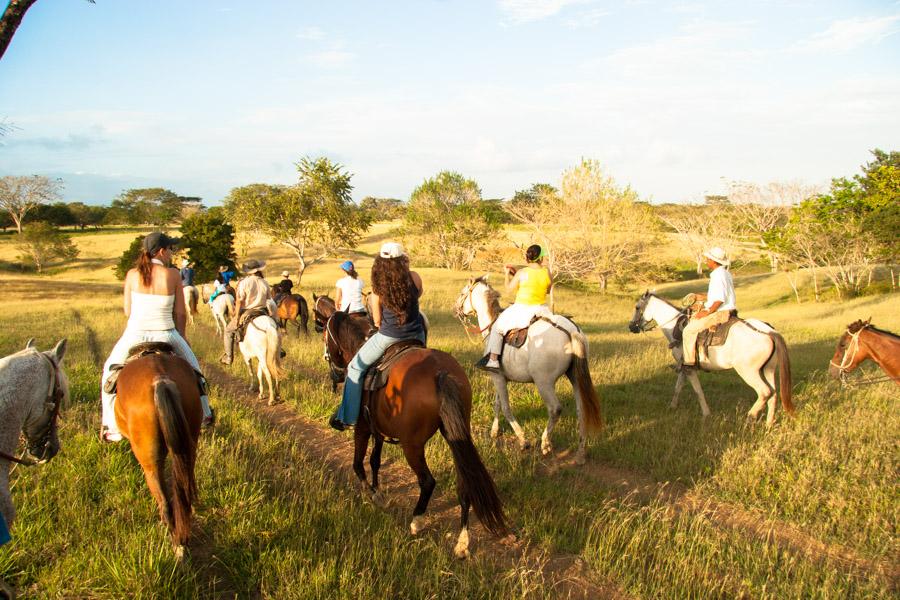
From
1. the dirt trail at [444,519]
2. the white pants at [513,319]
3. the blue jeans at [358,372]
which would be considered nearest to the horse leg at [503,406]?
the white pants at [513,319]

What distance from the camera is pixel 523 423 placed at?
8.27m

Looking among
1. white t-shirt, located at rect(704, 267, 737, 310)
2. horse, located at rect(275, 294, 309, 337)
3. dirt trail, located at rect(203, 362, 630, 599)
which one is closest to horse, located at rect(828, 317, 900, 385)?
white t-shirt, located at rect(704, 267, 737, 310)

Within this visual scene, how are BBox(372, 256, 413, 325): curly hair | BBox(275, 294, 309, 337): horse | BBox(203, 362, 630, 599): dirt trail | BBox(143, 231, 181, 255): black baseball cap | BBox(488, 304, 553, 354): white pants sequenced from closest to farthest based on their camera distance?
BBox(203, 362, 630, 599): dirt trail < BBox(143, 231, 181, 255): black baseball cap < BBox(372, 256, 413, 325): curly hair < BBox(488, 304, 553, 354): white pants < BBox(275, 294, 309, 337): horse

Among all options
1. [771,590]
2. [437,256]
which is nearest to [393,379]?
[771,590]

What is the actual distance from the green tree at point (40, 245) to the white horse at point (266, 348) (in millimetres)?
58115

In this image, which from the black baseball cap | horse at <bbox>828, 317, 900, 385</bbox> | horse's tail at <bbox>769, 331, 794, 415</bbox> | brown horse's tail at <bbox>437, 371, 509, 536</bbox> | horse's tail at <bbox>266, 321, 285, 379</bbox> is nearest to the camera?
brown horse's tail at <bbox>437, 371, 509, 536</bbox>

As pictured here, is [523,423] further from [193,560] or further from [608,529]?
[193,560]

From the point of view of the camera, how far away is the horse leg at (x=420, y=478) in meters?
4.89

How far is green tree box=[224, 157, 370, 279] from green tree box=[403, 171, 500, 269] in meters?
17.5

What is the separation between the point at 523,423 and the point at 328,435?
289 centimetres

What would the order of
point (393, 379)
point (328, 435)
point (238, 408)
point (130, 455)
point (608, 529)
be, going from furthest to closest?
1. point (238, 408)
2. point (328, 435)
3. point (130, 455)
4. point (393, 379)
5. point (608, 529)

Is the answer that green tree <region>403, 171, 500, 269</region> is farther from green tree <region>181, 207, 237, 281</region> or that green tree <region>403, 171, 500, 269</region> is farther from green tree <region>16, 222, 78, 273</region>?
green tree <region>16, 222, 78, 273</region>

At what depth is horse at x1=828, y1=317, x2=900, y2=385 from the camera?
764 cm

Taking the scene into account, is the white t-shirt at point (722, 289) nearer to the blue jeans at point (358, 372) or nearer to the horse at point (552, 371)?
the horse at point (552, 371)
